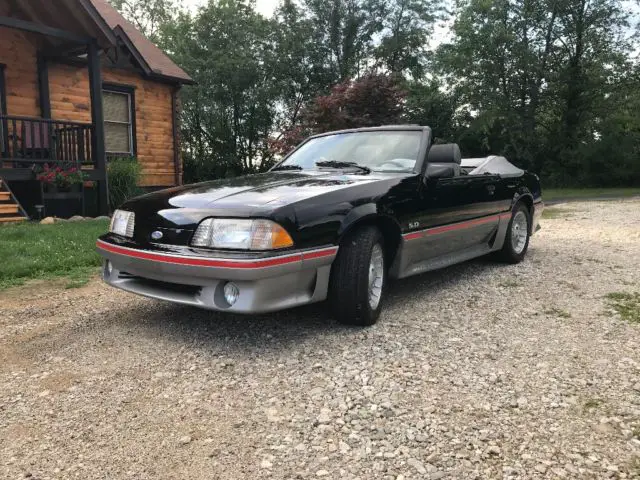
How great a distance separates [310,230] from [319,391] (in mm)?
968

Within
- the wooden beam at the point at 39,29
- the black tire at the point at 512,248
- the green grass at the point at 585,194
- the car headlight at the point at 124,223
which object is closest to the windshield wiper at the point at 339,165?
the car headlight at the point at 124,223

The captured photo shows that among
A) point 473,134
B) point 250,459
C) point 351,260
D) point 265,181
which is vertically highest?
point 473,134

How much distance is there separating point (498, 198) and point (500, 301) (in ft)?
4.59

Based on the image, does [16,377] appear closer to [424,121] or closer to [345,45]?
[424,121]

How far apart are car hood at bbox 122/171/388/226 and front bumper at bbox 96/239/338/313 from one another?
0.26 m

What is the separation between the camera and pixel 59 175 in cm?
945

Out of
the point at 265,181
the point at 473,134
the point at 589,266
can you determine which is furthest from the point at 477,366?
the point at 473,134

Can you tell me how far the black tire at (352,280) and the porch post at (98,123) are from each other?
27.2 ft

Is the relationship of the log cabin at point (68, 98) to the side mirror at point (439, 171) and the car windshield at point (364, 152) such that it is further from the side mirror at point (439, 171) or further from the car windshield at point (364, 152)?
the side mirror at point (439, 171)

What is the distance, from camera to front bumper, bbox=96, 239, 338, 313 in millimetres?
3018

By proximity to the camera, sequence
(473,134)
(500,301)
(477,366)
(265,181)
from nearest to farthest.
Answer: (477,366) < (265,181) < (500,301) < (473,134)

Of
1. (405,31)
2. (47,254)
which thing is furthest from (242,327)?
(405,31)

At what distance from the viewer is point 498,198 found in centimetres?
543

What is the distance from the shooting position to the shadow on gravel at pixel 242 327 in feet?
11.2
